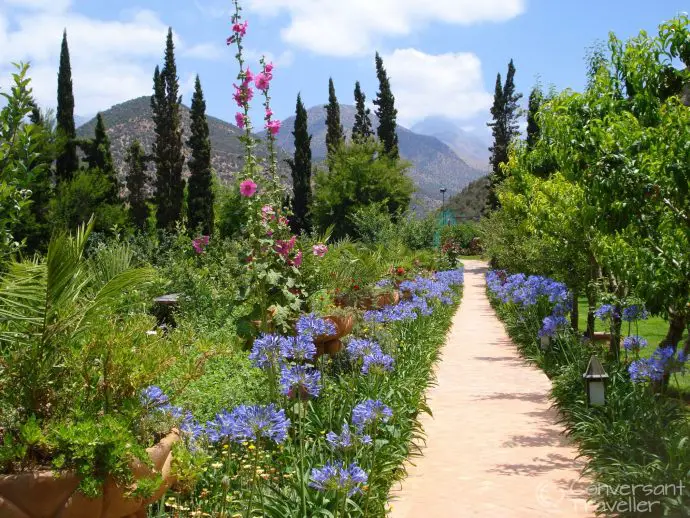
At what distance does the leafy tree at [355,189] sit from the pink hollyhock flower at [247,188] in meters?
22.4

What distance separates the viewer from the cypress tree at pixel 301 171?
112ft

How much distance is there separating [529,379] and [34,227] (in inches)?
678

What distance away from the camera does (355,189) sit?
28.9m

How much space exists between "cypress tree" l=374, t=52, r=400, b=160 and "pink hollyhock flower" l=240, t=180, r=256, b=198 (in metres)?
30.7

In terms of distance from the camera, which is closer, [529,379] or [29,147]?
[29,147]

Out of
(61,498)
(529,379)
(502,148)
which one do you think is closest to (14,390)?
(61,498)

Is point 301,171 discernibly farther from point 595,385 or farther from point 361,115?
point 595,385

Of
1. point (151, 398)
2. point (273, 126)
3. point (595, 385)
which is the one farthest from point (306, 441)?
point (273, 126)

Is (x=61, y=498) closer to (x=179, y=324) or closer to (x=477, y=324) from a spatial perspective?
(x=179, y=324)

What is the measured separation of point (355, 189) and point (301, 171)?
639 centimetres

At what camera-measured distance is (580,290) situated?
9.03 m

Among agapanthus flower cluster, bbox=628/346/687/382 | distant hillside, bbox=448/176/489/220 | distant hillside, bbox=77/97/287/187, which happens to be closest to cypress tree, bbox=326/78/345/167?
distant hillside, bbox=448/176/489/220

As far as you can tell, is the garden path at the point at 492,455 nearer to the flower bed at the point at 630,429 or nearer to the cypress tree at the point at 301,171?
the flower bed at the point at 630,429

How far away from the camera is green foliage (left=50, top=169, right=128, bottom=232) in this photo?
2272 cm
